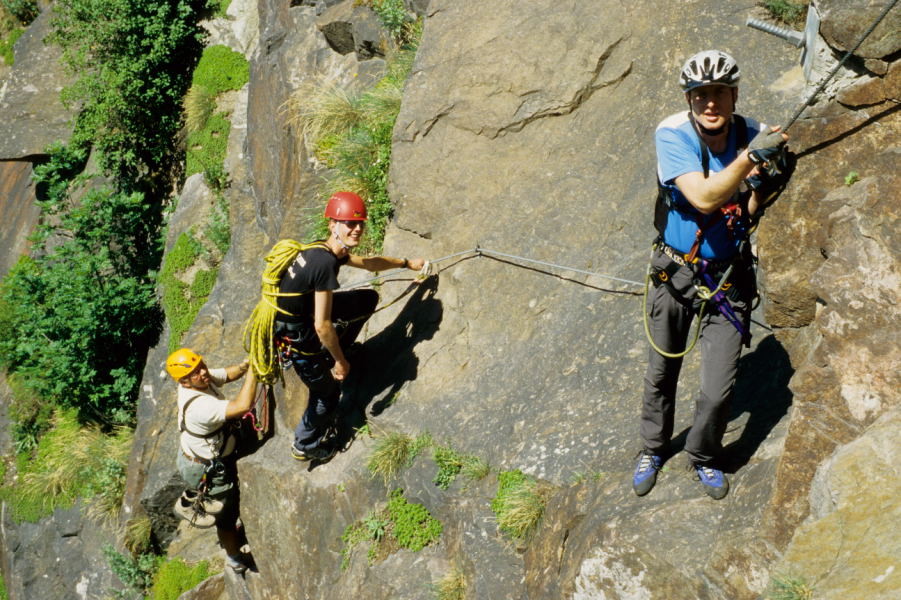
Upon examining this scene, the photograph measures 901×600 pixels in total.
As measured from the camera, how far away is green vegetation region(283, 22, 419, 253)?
31.8 feet

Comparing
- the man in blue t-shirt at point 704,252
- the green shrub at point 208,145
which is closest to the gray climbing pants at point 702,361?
the man in blue t-shirt at point 704,252

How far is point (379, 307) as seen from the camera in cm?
889

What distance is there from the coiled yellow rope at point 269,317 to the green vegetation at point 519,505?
2337mm

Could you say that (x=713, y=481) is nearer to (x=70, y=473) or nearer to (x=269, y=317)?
(x=269, y=317)

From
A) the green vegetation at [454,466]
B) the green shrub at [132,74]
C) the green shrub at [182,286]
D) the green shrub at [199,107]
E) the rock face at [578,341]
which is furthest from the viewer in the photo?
the green shrub at [132,74]

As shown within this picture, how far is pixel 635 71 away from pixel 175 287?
7094mm

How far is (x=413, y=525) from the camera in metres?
7.69

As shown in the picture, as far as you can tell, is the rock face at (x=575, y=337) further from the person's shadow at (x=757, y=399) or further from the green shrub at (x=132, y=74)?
the green shrub at (x=132, y=74)

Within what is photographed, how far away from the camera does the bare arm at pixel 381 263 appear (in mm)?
7689

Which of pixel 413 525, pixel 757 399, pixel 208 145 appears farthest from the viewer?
pixel 208 145

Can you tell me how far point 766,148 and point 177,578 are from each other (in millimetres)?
9242

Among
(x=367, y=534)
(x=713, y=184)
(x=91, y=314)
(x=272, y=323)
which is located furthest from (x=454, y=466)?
(x=91, y=314)

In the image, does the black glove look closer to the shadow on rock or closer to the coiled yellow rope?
the shadow on rock

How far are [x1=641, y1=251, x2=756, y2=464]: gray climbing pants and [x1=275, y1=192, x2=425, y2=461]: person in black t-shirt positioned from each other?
9.44ft
